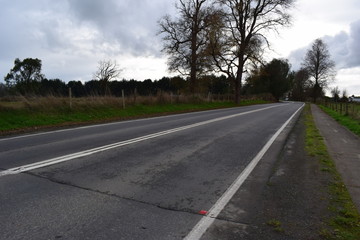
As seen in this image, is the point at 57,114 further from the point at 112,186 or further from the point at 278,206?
the point at 278,206

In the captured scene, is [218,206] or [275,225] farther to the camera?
[218,206]

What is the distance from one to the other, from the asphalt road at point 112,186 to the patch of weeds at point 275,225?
0.81 meters

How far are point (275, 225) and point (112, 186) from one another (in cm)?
251

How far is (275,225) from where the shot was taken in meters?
3.28

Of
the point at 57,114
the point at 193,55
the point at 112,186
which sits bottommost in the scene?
the point at 112,186

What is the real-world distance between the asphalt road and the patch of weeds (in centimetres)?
81

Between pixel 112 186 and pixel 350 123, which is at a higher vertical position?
pixel 112 186

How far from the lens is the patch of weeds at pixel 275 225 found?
Answer: 317 centimetres

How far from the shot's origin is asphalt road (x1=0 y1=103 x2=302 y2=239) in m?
3.12

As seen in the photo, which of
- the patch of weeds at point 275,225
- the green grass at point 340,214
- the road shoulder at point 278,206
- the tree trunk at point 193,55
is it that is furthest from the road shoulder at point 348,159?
the tree trunk at point 193,55

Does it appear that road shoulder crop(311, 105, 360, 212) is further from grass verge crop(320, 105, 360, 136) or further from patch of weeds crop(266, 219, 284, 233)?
grass verge crop(320, 105, 360, 136)

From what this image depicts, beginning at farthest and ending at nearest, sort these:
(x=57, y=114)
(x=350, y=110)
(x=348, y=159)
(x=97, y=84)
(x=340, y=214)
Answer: (x=97, y=84)
(x=350, y=110)
(x=57, y=114)
(x=348, y=159)
(x=340, y=214)

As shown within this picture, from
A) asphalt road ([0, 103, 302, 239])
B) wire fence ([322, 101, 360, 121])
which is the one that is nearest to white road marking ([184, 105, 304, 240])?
asphalt road ([0, 103, 302, 239])

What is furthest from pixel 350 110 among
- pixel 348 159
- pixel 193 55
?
pixel 193 55
